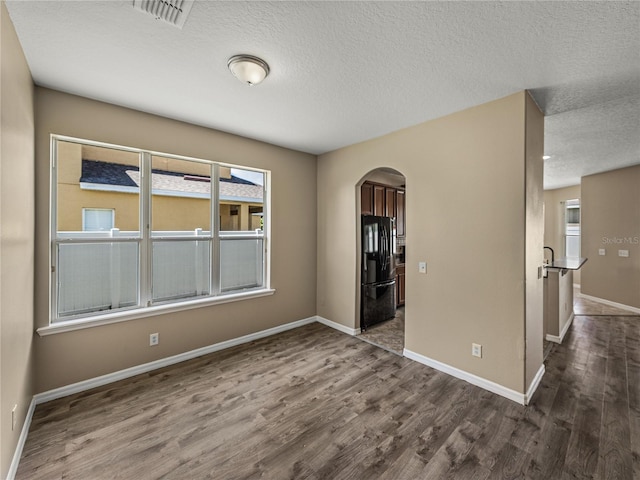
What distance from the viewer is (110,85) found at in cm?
238

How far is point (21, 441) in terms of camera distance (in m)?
1.89

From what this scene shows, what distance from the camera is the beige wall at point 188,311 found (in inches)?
95.5

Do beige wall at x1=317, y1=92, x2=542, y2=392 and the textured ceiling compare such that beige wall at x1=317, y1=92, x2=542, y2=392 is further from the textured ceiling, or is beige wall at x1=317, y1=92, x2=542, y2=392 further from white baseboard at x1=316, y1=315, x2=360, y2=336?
white baseboard at x1=316, y1=315, x2=360, y2=336

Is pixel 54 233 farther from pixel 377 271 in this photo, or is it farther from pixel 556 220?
pixel 556 220

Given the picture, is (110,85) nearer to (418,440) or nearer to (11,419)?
(11,419)

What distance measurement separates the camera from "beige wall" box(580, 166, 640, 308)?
5.14 m

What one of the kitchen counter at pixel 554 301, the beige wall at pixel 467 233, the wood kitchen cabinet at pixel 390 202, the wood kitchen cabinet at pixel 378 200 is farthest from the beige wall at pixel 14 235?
the kitchen counter at pixel 554 301

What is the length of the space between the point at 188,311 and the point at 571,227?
932cm

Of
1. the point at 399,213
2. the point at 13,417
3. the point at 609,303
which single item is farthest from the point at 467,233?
the point at 609,303

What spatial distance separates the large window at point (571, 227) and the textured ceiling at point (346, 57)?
5.32 meters

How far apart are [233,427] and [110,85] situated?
3016 mm

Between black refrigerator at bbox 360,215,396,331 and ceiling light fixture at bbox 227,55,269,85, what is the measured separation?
8.26ft

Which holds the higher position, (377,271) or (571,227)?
(571,227)

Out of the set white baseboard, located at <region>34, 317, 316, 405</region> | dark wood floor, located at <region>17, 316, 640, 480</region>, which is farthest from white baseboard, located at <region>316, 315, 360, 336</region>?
dark wood floor, located at <region>17, 316, 640, 480</region>
